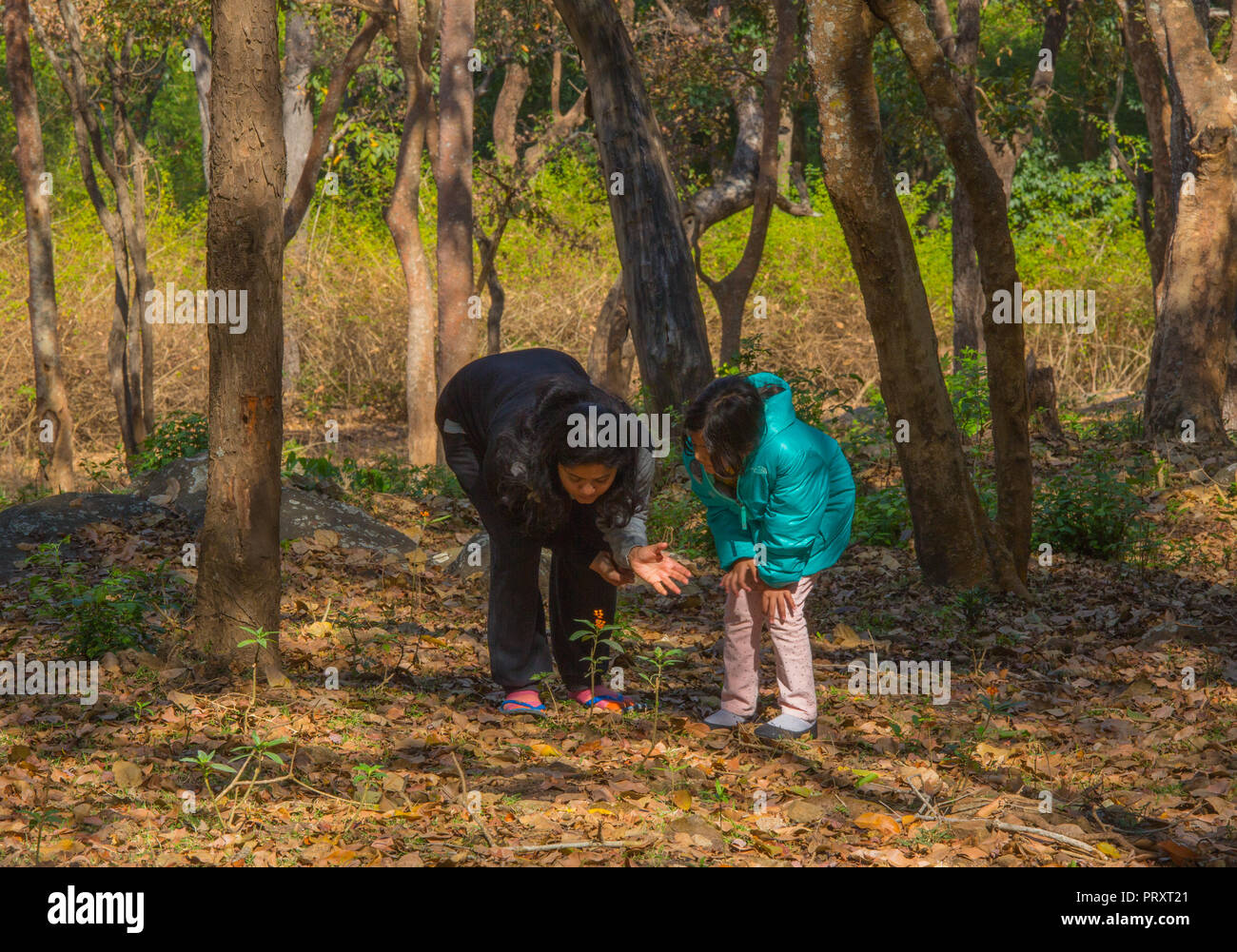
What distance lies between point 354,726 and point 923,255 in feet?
62.5

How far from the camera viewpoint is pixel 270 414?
5.33 meters

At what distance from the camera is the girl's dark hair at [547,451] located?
14.9 ft

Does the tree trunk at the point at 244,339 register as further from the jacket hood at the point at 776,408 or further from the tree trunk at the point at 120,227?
the tree trunk at the point at 120,227

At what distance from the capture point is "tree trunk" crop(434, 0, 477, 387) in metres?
13.8

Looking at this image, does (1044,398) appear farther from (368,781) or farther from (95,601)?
(368,781)

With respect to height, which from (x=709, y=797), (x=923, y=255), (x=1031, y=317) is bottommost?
(x=709, y=797)

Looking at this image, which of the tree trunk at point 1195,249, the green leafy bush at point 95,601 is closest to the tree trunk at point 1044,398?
the tree trunk at point 1195,249

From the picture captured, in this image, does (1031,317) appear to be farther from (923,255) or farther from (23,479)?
(23,479)

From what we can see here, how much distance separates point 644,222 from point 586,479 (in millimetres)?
6019

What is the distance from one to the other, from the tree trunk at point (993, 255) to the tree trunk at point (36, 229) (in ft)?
29.3

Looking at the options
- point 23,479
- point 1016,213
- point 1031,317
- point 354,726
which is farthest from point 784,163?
point 354,726

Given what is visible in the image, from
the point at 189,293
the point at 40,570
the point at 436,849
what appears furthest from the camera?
the point at 189,293

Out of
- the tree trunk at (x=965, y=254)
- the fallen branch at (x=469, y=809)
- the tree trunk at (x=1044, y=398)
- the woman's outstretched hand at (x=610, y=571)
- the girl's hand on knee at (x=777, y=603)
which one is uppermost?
the tree trunk at (x=965, y=254)

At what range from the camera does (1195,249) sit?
36.7 feet
